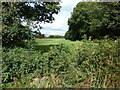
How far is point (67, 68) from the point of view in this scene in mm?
3045

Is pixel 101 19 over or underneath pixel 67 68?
over

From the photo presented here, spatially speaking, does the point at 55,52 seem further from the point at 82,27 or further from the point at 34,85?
the point at 82,27

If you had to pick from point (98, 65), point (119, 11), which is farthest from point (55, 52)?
point (119, 11)

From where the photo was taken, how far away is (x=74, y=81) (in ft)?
9.22

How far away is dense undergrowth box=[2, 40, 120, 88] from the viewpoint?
109 inches

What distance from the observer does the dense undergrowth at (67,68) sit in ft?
9.09

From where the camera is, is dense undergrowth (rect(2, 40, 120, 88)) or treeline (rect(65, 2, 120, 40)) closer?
dense undergrowth (rect(2, 40, 120, 88))

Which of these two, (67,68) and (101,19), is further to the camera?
(101,19)

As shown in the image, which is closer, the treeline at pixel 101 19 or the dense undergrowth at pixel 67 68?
the dense undergrowth at pixel 67 68

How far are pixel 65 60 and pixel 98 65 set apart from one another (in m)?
0.86

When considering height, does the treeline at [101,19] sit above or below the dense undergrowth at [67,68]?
above

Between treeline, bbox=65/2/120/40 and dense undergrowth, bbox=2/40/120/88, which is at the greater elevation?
treeline, bbox=65/2/120/40

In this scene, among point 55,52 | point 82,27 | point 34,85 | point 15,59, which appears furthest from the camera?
point 82,27

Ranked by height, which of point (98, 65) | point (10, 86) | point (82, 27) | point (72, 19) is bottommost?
point (10, 86)
